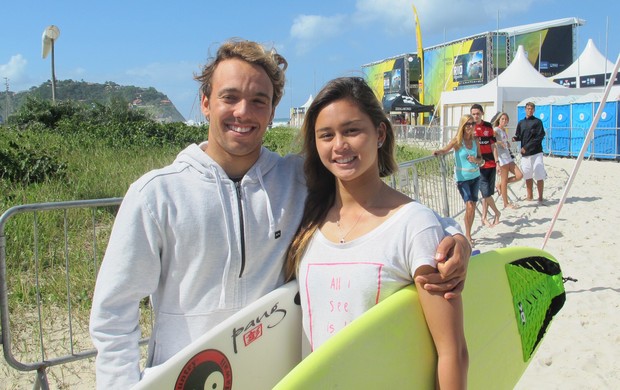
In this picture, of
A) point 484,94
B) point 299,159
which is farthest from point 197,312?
point 484,94

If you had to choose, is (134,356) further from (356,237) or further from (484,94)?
(484,94)

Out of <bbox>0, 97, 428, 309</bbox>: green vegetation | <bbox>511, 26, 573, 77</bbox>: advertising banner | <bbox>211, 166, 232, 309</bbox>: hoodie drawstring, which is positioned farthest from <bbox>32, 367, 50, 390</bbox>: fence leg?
<bbox>511, 26, 573, 77</bbox>: advertising banner

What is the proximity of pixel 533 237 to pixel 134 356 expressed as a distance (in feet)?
22.1

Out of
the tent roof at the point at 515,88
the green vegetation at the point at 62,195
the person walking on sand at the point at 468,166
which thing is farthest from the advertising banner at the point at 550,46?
the person walking on sand at the point at 468,166

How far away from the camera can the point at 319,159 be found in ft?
6.34

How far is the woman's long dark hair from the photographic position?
5.77ft

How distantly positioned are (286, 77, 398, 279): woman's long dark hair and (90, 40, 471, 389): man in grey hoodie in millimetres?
51

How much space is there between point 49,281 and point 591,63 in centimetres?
3518

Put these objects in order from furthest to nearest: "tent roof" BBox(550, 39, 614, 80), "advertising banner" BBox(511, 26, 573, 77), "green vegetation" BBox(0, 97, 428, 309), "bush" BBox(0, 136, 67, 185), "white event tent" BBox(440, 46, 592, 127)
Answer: "advertising banner" BBox(511, 26, 573, 77) < "tent roof" BBox(550, 39, 614, 80) < "white event tent" BBox(440, 46, 592, 127) < "bush" BBox(0, 136, 67, 185) < "green vegetation" BBox(0, 97, 428, 309)

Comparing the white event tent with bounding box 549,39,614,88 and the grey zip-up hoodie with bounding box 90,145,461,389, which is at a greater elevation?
the white event tent with bounding box 549,39,614,88

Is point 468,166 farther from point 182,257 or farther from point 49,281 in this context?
point 182,257

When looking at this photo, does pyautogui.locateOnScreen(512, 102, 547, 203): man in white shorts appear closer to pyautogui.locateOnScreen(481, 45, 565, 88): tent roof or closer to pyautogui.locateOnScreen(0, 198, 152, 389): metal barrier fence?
pyautogui.locateOnScreen(0, 198, 152, 389): metal barrier fence

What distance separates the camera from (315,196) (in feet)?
6.28

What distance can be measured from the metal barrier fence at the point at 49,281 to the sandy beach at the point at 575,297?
0.27 metres
